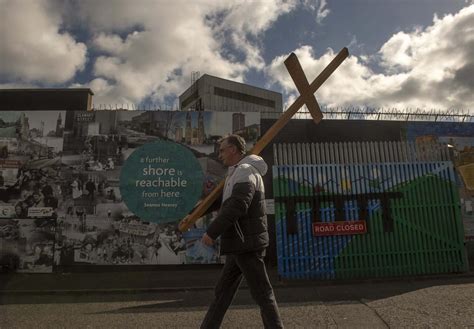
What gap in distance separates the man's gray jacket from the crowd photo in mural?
547 cm

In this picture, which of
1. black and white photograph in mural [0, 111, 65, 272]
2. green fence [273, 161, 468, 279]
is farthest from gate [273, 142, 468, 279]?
black and white photograph in mural [0, 111, 65, 272]

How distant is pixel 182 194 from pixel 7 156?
14.6ft

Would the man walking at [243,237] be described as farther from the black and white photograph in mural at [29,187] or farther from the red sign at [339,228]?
the black and white photograph in mural at [29,187]

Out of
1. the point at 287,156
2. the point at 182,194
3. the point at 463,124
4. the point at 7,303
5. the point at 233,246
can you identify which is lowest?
the point at 7,303

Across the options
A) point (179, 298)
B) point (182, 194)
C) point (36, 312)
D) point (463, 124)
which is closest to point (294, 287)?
point (179, 298)

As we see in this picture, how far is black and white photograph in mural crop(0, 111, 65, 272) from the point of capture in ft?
26.6

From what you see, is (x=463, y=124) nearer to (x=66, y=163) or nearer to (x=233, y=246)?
(x=233, y=246)

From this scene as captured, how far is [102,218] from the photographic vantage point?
826 cm

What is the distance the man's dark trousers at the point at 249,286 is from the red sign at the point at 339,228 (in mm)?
4129

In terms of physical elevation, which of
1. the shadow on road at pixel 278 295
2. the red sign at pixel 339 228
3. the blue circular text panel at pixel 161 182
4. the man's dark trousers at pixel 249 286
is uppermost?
the blue circular text panel at pixel 161 182

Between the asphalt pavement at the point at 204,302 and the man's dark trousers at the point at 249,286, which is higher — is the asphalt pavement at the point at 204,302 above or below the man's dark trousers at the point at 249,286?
below

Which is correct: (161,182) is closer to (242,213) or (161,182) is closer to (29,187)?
(29,187)

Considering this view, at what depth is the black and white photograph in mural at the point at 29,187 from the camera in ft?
26.6

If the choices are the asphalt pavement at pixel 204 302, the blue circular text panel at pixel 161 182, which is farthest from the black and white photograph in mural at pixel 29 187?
the blue circular text panel at pixel 161 182
